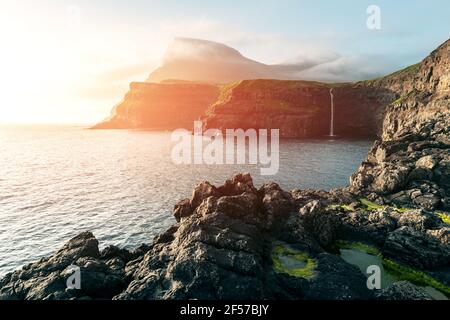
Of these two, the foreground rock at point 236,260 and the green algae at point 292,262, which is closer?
the foreground rock at point 236,260

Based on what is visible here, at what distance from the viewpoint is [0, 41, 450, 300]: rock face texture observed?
26.8 metres

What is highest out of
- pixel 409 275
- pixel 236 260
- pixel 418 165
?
pixel 418 165

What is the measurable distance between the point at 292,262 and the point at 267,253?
2710 mm

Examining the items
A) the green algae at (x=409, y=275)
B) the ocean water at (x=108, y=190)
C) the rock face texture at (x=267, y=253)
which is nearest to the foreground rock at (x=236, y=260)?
the rock face texture at (x=267, y=253)

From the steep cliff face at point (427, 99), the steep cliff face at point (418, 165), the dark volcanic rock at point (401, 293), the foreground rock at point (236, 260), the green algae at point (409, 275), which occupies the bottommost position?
the green algae at point (409, 275)

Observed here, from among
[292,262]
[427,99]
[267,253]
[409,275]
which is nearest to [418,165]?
[409,275]

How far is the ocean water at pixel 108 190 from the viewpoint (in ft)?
158

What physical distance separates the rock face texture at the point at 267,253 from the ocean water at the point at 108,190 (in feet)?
41.7

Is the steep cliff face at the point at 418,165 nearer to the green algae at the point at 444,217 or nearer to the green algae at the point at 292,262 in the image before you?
the green algae at the point at 444,217

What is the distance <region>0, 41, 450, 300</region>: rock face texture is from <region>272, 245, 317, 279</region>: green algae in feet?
0.36

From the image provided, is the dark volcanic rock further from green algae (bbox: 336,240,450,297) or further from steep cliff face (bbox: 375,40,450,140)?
steep cliff face (bbox: 375,40,450,140)

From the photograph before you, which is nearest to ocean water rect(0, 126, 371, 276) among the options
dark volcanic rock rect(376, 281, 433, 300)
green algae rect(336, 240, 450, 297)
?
green algae rect(336, 240, 450, 297)

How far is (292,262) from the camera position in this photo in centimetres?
3353

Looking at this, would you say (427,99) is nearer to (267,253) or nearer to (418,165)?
(418,165)
